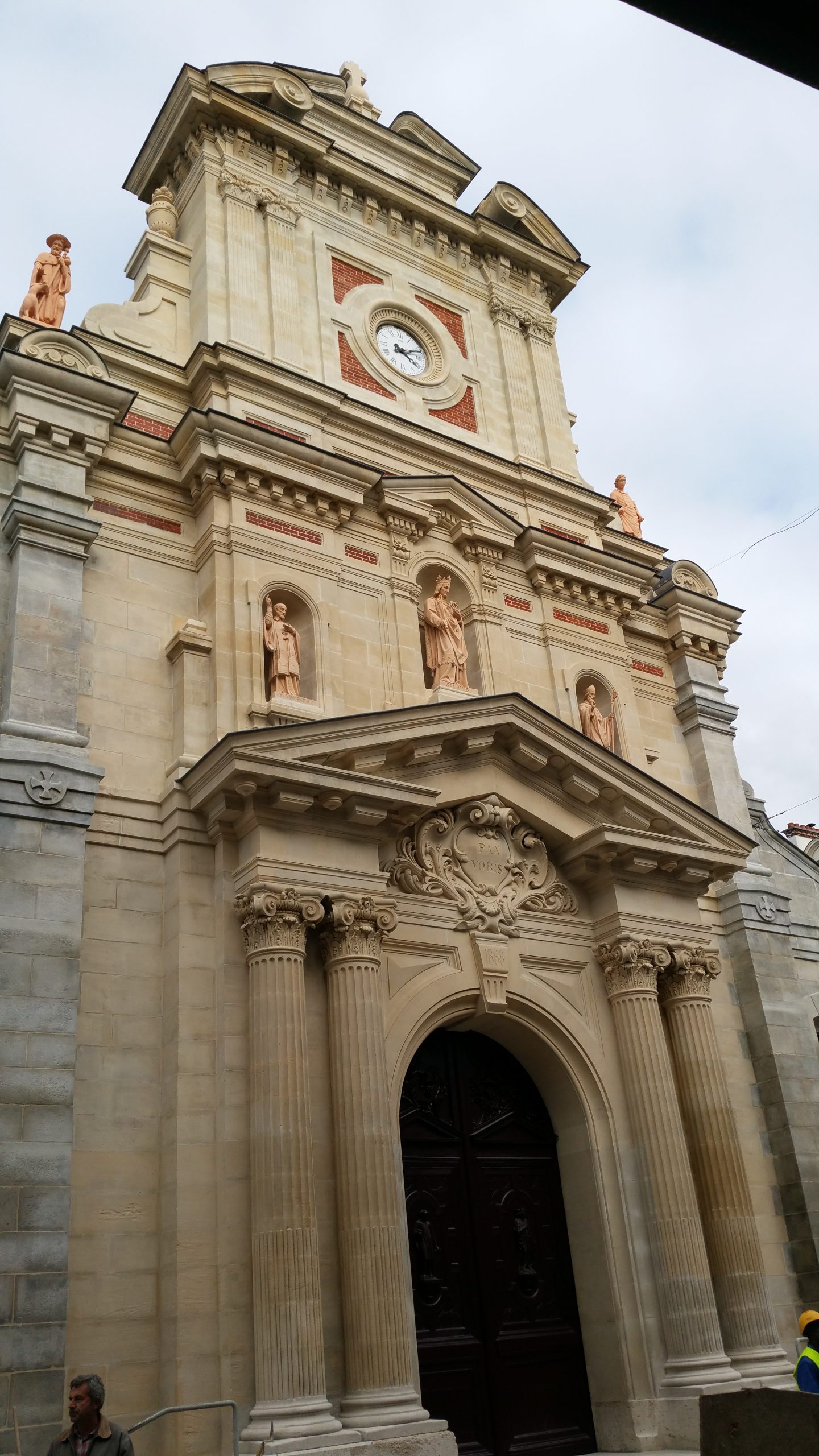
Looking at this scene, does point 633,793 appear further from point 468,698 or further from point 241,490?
point 241,490

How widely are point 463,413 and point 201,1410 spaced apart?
12500 millimetres

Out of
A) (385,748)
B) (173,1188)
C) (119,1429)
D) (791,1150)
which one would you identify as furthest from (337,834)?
A: (791,1150)

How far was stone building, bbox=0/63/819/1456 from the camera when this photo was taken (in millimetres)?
9930

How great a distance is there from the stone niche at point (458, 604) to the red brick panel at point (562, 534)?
152 centimetres

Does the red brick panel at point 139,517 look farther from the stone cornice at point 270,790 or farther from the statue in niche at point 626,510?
the statue in niche at point 626,510

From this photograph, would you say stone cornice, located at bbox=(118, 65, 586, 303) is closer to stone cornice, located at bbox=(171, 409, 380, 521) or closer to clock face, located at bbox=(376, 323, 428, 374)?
clock face, located at bbox=(376, 323, 428, 374)

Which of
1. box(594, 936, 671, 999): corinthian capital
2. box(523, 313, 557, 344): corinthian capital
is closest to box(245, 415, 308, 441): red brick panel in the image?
box(523, 313, 557, 344): corinthian capital

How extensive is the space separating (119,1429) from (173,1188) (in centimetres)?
334

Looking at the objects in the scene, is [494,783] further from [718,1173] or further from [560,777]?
[718,1173]

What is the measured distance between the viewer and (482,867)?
13086 mm

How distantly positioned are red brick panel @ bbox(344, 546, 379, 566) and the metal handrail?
8614mm

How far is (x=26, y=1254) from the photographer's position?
915cm

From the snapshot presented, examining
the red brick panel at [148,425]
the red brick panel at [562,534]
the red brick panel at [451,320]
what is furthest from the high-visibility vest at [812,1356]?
the red brick panel at [451,320]

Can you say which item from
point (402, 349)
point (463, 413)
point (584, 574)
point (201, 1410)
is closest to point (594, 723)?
point (584, 574)
